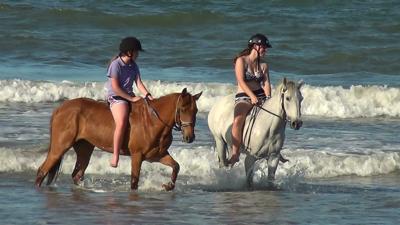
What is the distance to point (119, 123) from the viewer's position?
1177 cm

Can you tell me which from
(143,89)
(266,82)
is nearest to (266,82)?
(266,82)

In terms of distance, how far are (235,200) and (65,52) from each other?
16863 mm

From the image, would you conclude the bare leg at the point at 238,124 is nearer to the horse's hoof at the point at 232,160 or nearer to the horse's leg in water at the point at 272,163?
the horse's hoof at the point at 232,160

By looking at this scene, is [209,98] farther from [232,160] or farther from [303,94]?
[232,160]

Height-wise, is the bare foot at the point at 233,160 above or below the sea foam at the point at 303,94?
above

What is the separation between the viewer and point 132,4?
36781 millimetres

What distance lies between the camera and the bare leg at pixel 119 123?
1178cm

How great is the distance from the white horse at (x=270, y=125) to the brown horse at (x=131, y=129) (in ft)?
3.07

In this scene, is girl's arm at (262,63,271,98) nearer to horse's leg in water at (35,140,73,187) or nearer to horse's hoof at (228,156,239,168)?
horse's hoof at (228,156,239,168)

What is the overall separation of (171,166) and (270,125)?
1.12 m

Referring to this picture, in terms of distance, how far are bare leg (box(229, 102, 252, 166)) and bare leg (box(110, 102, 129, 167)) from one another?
122 cm

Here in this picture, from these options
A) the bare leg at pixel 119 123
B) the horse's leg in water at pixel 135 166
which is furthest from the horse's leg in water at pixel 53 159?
the horse's leg in water at pixel 135 166

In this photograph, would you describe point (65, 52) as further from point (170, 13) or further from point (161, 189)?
point (161, 189)

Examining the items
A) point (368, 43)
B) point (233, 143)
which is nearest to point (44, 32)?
point (368, 43)
